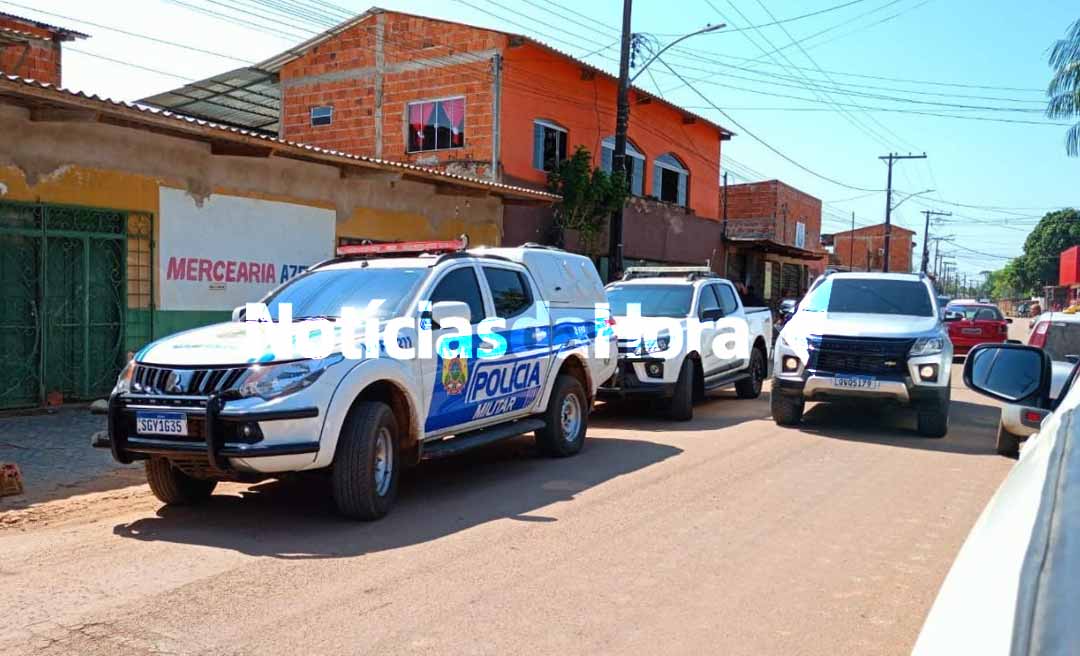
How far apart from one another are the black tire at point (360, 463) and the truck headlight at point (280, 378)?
0.45 metres

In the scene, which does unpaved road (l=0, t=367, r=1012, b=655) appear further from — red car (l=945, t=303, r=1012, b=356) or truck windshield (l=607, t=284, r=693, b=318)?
red car (l=945, t=303, r=1012, b=356)

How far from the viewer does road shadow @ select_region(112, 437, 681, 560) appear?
18.5 ft

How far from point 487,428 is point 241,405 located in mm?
2590

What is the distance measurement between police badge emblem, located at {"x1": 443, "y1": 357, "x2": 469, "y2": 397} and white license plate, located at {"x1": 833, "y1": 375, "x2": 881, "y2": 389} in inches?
201

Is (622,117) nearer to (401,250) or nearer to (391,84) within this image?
(391,84)

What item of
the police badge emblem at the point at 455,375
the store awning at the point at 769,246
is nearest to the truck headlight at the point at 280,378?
the police badge emblem at the point at 455,375

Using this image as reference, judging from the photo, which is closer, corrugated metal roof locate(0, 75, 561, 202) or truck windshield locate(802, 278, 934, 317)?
corrugated metal roof locate(0, 75, 561, 202)

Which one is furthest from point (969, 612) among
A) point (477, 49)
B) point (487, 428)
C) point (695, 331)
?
point (477, 49)

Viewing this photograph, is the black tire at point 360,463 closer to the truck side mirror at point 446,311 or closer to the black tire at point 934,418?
the truck side mirror at point 446,311

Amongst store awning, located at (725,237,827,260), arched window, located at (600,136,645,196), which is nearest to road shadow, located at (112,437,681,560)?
arched window, located at (600,136,645,196)

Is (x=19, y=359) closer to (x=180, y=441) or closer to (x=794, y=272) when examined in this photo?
(x=180, y=441)

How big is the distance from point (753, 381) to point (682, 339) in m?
3.31

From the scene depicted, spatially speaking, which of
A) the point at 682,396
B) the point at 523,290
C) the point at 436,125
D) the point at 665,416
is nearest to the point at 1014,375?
the point at 523,290

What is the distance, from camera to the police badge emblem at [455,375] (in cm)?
684
